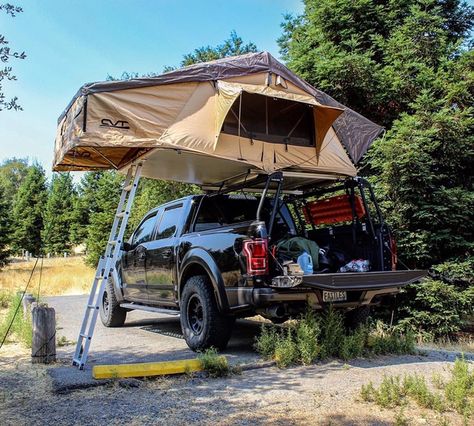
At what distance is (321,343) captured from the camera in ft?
19.4

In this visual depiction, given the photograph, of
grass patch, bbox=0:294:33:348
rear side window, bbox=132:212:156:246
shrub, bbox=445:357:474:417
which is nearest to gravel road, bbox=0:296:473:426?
shrub, bbox=445:357:474:417

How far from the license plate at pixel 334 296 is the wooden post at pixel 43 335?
327cm

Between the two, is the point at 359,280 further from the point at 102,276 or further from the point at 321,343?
the point at 102,276

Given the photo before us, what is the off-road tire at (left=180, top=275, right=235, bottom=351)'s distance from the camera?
5.89 metres

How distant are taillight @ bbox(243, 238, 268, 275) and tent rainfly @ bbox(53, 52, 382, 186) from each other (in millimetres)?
1446

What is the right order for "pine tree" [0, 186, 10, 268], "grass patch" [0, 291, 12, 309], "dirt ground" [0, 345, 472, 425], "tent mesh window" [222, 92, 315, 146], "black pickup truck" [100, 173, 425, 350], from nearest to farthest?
1. "dirt ground" [0, 345, 472, 425]
2. "black pickup truck" [100, 173, 425, 350]
3. "tent mesh window" [222, 92, 315, 146]
4. "grass patch" [0, 291, 12, 309]
5. "pine tree" [0, 186, 10, 268]

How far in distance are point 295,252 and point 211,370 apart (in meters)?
1.84

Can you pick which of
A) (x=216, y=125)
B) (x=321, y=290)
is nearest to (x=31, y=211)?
(x=216, y=125)

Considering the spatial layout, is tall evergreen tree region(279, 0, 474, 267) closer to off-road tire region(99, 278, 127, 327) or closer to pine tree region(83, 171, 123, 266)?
off-road tire region(99, 278, 127, 327)

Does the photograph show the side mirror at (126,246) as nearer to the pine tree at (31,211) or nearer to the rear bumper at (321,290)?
the rear bumper at (321,290)

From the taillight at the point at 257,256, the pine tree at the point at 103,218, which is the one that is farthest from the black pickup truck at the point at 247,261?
the pine tree at the point at 103,218

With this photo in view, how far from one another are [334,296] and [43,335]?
3.49 m

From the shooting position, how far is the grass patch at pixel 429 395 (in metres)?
4.05

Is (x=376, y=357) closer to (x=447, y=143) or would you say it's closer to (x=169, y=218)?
(x=169, y=218)
